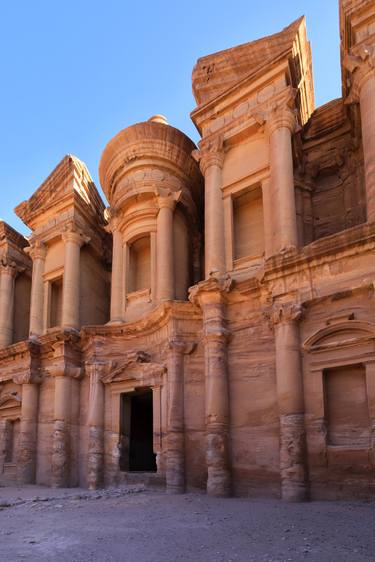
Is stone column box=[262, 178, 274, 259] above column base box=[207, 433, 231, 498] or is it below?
above

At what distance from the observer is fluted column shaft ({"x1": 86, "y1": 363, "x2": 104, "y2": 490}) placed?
14695 millimetres

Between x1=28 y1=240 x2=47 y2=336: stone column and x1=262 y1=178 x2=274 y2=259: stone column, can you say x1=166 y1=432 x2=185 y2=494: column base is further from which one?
x1=28 y1=240 x2=47 y2=336: stone column

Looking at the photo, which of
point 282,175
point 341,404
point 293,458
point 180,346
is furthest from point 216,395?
point 282,175

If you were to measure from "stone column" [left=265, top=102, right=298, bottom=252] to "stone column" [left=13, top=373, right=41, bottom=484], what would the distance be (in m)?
10.0

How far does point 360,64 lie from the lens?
466 inches

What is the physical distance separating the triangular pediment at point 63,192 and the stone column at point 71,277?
1.42 metres

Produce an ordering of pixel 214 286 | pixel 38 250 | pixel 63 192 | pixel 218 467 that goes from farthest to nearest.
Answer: pixel 38 250 < pixel 63 192 < pixel 214 286 < pixel 218 467

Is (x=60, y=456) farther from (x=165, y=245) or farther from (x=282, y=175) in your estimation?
(x=282, y=175)

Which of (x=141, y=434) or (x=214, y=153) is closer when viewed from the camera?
(x=214, y=153)

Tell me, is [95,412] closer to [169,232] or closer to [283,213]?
[169,232]

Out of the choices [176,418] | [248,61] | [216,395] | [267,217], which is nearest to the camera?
[216,395]

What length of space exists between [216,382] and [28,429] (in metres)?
8.18

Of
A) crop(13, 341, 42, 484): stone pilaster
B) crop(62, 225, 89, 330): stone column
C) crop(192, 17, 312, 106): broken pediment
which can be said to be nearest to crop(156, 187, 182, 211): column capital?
crop(192, 17, 312, 106): broken pediment

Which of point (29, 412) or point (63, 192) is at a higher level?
point (63, 192)
